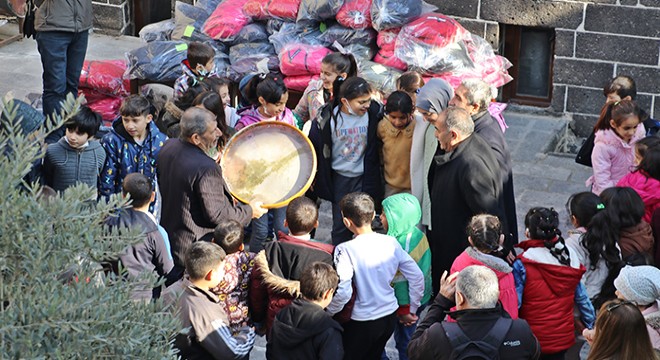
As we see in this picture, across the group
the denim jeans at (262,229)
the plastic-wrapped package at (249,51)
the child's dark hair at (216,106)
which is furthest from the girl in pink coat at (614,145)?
the plastic-wrapped package at (249,51)

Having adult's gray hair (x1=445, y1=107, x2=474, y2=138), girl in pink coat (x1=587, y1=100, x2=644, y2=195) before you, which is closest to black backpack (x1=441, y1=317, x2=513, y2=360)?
adult's gray hair (x1=445, y1=107, x2=474, y2=138)

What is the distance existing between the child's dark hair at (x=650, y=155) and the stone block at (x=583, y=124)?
134 inches

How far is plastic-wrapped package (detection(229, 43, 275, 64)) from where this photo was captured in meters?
9.14

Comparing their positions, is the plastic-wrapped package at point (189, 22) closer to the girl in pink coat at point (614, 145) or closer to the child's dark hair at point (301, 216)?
the girl in pink coat at point (614, 145)

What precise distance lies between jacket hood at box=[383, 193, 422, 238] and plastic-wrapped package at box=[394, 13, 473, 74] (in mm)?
3354

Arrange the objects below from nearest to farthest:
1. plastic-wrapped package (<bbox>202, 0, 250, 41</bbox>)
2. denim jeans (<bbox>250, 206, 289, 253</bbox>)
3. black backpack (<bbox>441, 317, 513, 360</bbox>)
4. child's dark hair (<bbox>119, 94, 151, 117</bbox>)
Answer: black backpack (<bbox>441, 317, 513, 360</bbox>), child's dark hair (<bbox>119, 94, 151, 117</bbox>), denim jeans (<bbox>250, 206, 289, 253</bbox>), plastic-wrapped package (<bbox>202, 0, 250, 41</bbox>)

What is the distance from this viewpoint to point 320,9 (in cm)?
898

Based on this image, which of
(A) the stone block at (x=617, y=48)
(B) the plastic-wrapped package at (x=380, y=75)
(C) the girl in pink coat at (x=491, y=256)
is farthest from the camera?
(A) the stone block at (x=617, y=48)

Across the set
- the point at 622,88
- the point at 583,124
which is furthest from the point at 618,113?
the point at 583,124

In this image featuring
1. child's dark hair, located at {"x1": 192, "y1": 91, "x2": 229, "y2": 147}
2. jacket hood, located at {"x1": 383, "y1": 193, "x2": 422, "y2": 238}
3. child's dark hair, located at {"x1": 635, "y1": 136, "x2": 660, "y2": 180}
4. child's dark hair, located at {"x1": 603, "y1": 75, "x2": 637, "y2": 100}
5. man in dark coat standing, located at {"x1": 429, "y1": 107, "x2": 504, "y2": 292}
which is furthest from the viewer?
child's dark hair, located at {"x1": 603, "y1": 75, "x2": 637, "y2": 100}

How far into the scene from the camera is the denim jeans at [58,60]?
26.0 feet

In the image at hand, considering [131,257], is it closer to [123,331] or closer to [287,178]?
[287,178]

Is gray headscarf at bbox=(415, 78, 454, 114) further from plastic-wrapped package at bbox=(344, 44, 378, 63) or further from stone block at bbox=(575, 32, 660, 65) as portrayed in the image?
stone block at bbox=(575, 32, 660, 65)

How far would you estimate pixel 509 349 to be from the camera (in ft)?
13.8
